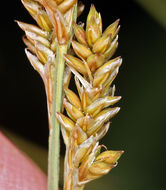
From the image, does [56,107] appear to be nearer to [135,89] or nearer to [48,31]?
[48,31]

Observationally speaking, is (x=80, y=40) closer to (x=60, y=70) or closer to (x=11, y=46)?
(x=60, y=70)

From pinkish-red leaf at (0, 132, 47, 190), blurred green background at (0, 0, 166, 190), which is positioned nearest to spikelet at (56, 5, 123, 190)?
pinkish-red leaf at (0, 132, 47, 190)

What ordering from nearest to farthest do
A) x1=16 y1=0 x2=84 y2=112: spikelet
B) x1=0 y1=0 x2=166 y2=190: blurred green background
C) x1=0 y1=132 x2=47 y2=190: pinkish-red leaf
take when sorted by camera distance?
x1=16 y1=0 x2=84 y2=112: spikelet, x1=0 y1=132 x2=47 y2=190: pinkish-red leaf, x1=0 y1=0 x2=166 y2=190: blurred green background

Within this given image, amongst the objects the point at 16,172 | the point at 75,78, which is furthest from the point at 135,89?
the point at 75,78

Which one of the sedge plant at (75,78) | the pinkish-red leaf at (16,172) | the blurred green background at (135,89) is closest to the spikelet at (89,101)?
the sedge plant at (75,78)

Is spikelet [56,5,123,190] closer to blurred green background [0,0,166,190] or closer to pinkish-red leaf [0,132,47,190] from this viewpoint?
pinkish-red leaf [0,132,47,190]

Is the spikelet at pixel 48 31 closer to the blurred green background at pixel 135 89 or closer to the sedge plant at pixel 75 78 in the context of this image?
the sedge plant at pixel 75 78

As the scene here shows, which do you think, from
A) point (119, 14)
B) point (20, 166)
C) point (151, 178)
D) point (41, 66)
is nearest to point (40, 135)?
point (20, 166)

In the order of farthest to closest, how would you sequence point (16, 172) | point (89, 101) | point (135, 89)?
point (135, 89), point (16, 172), point (89, 101)
